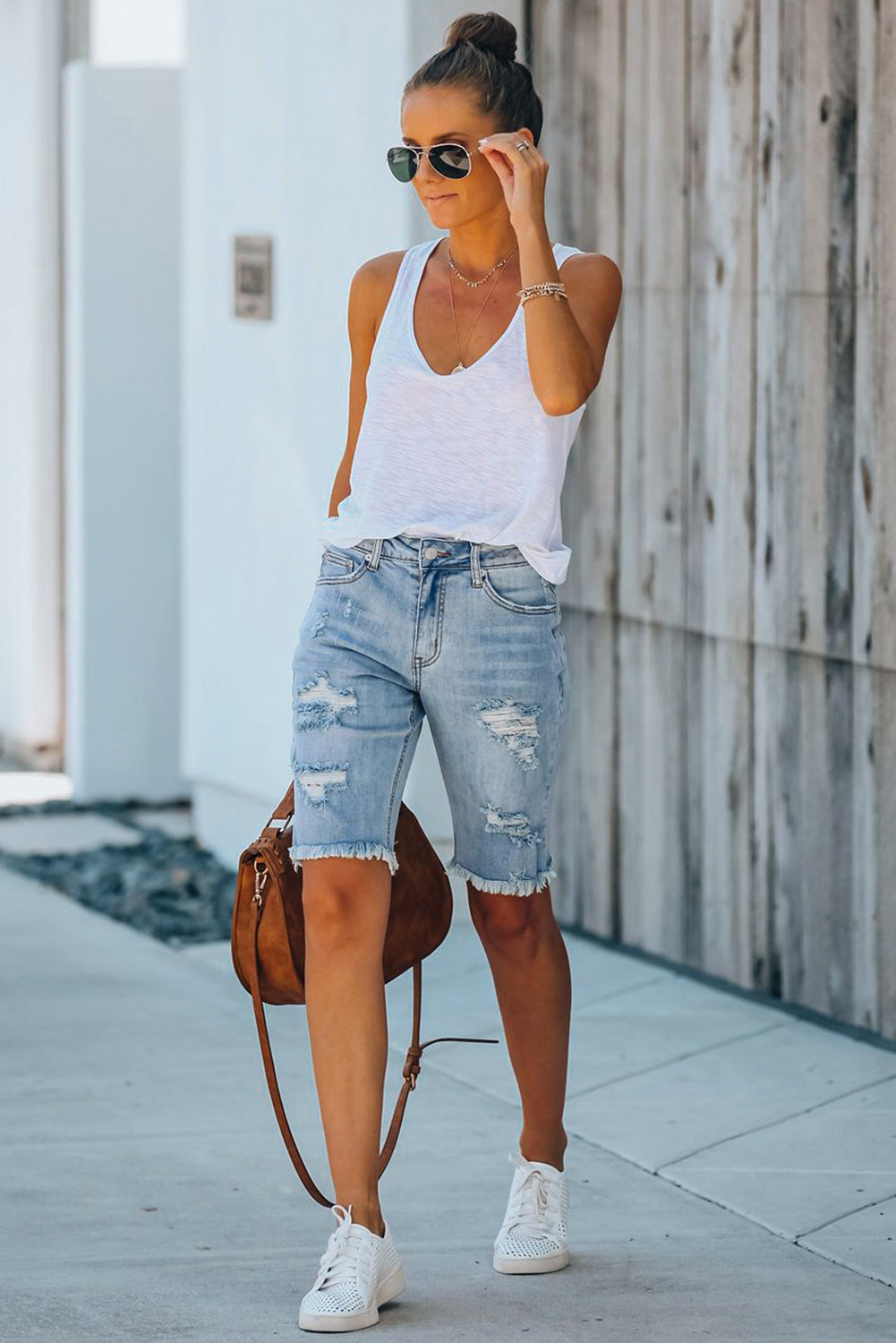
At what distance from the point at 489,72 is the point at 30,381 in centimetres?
560

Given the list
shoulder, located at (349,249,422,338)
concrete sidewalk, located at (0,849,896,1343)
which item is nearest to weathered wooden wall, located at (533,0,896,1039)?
concrete sidewalk, located at (0,849,896,1343)

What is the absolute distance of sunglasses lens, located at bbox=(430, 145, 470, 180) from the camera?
347cm

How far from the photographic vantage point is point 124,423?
7.90m

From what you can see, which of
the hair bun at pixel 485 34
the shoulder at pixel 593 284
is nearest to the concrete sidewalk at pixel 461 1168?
the shoulder at pixel 593 284

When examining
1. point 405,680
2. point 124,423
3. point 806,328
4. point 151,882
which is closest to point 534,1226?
point 405,680

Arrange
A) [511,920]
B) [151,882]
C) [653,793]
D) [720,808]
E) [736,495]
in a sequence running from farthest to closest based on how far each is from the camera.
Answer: [151,882] < [653,793] < [720,808] < [736,495] < [511,920]

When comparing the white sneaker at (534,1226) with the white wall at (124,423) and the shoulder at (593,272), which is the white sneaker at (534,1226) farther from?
the white wall at (124,423)

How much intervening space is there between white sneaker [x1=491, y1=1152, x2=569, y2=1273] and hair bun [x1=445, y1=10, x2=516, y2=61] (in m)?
1.70

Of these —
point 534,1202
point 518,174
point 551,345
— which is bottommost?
point 534,1202

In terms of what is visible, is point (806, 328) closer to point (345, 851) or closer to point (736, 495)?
point (736, 495)

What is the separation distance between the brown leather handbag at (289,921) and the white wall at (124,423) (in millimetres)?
4411

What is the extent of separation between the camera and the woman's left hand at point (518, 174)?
11.2ft

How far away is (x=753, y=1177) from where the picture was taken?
161 inches

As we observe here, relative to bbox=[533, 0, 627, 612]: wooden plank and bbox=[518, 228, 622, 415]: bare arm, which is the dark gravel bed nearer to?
bbox=[533, 0, 627, 612]: wooden plank
